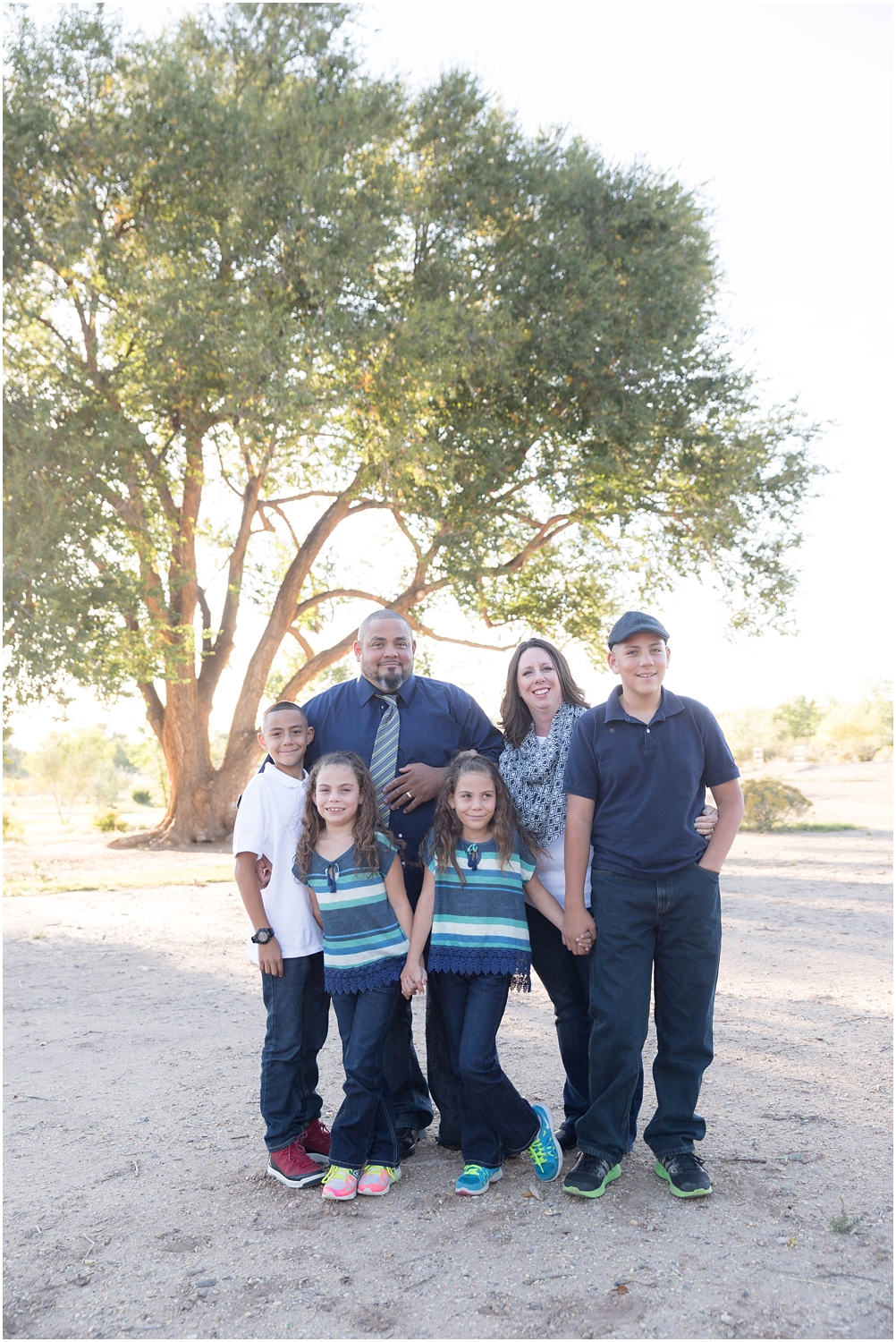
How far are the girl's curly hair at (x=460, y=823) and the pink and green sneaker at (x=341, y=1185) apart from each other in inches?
41.9

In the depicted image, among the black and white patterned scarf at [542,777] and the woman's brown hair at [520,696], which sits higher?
the woman's brown hair at [520,696]

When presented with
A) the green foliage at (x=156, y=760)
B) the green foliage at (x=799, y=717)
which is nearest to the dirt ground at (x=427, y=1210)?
the green foliage at (x=156, y=760)

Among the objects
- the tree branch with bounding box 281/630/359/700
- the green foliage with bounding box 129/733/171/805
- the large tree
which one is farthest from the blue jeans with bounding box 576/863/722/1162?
the green foliage with bounding box 129/733/171/805

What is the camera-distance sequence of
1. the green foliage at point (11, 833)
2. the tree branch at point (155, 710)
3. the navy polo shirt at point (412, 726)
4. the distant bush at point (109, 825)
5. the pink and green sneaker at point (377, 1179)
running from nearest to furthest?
the pink and green sneaker at point (377, 1179), the navy polo shirt at point (412, 726), the tree branch at point (155, 710), the green foliage at point (11, 833), the distant bush at point (109, 825)

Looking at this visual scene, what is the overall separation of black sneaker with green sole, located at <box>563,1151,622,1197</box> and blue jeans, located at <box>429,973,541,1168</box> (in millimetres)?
228

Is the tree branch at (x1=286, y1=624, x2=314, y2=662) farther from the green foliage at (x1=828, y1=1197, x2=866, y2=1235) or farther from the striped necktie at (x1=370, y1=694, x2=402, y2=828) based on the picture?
the green foliage at (x1=828, y1=1197, x2=866, y2=1235)

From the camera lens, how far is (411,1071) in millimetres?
3957

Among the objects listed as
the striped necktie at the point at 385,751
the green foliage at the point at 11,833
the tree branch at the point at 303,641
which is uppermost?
the tree branch at the point at 303,641

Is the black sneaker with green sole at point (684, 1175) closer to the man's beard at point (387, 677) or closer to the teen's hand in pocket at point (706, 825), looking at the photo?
the teen's hand in pocket at point (706, 825)

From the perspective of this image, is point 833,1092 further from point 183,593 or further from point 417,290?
point 183,593

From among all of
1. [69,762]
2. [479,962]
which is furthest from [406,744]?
[69,762]

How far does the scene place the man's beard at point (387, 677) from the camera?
3918mm

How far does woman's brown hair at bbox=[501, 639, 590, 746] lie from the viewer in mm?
3857

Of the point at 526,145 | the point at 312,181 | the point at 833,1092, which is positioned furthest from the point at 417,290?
the point at 833,1092
